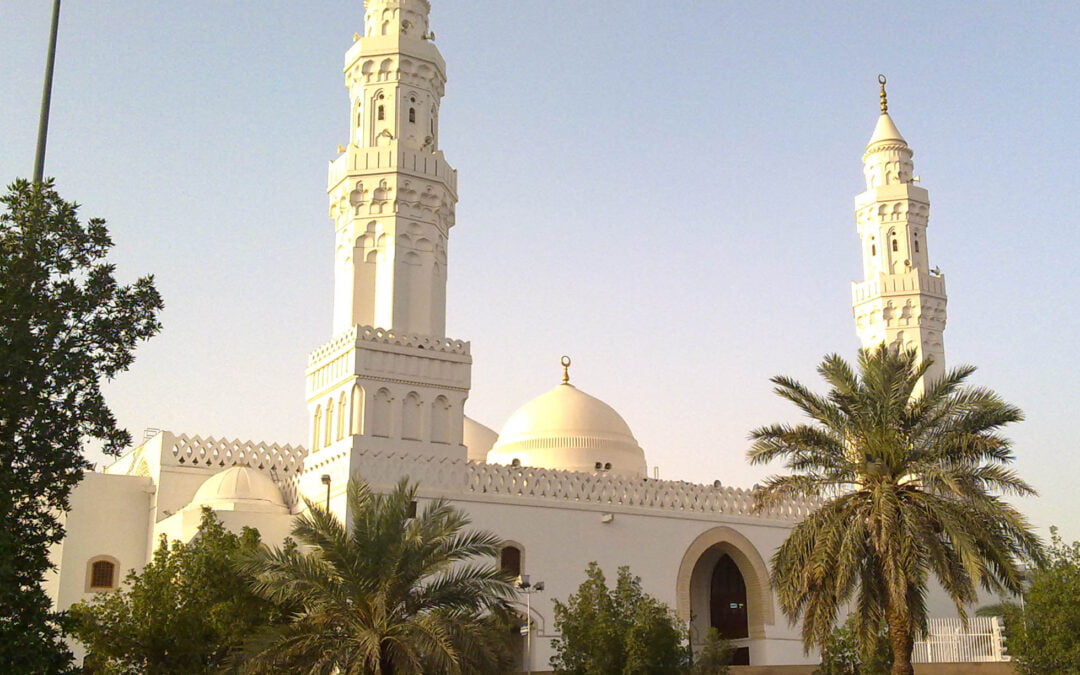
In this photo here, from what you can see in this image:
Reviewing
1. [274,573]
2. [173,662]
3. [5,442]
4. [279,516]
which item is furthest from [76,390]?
[279,516]

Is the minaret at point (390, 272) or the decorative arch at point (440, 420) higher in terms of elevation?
the minaret at point (390, 272)

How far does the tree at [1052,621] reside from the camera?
18141 mm

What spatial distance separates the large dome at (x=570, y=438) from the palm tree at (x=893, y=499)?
1310 centimetres

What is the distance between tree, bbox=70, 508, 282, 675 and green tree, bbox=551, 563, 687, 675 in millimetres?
4413

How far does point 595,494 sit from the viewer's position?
1010 inches

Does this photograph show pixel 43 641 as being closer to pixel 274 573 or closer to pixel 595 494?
pixel 274 573

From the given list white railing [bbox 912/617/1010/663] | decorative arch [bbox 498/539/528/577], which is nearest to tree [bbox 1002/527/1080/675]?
white railing [bbox 912/617/1010/663]

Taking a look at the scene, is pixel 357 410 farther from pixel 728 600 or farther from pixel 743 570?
pixel 728 600

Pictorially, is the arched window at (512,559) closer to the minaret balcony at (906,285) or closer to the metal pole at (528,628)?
the metal pole at (528,628)

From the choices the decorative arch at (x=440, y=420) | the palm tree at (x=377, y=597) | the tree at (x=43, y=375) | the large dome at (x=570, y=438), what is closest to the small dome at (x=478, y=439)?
the large dome at (x=570, y=438)

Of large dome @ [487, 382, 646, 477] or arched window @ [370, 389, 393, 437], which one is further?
large dome @ [487, 382, 646, 477]

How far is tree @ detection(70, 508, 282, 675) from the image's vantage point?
17469mm

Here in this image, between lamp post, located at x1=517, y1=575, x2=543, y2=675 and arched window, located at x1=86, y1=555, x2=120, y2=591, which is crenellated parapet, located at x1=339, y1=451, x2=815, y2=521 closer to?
lamp post, located at x1=517, y1=575, x2=543, y2=675

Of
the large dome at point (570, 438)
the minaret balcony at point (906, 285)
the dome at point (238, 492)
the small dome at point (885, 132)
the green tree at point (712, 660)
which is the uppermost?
the small dome at point (885, 132)
